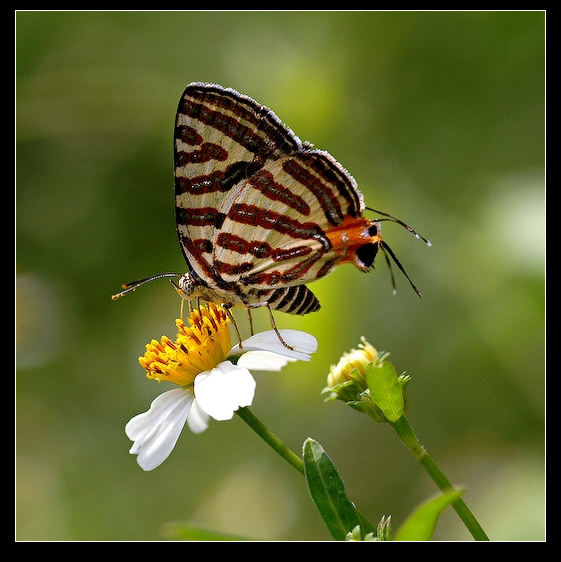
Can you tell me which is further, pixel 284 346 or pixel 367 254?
pixel 367 254

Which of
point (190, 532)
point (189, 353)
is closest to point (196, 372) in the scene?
point (189, 353)

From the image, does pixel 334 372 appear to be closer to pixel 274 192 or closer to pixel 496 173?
pixel 274 192

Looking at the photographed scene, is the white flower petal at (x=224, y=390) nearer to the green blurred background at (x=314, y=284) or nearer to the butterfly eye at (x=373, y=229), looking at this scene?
the butterfly eye at (x=373, y=229)

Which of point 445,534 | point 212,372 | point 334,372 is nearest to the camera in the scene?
point 334,372

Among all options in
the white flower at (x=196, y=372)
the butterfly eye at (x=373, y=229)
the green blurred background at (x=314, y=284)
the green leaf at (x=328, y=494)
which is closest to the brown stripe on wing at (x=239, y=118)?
the butterfly eye at (x=373, y=229)

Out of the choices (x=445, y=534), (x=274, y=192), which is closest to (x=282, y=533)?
(x=445, y=534)

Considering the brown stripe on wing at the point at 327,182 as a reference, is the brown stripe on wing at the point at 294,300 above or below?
below

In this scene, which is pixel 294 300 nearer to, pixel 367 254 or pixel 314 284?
pixel 367 254
